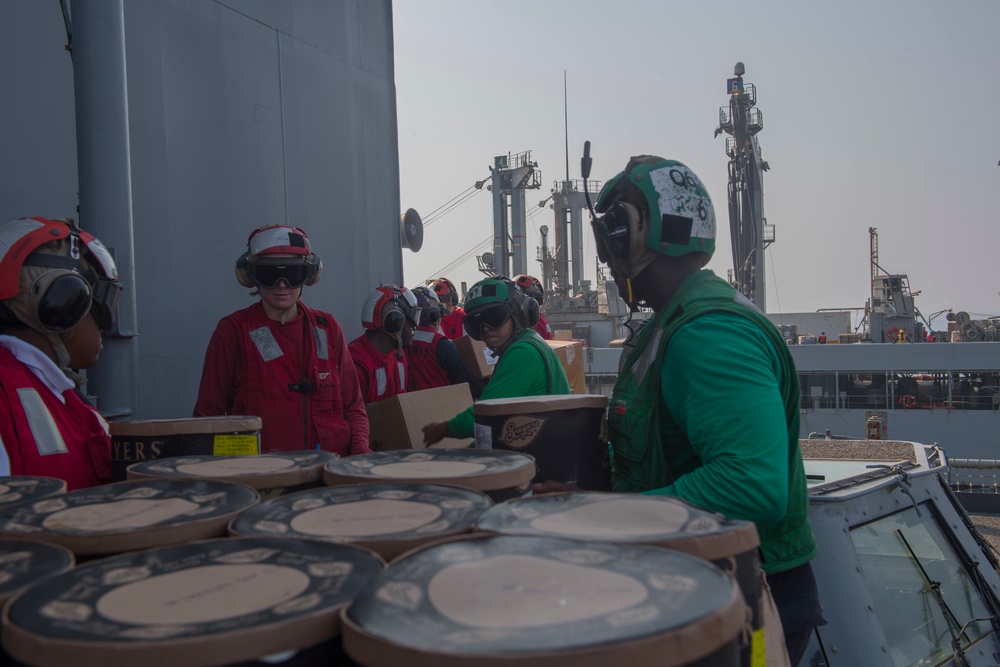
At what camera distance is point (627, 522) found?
56.1 inches

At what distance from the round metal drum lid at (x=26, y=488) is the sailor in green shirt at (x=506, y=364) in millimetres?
1744

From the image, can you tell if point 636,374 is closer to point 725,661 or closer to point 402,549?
point 402,549

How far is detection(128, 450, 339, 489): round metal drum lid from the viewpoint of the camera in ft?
6.07

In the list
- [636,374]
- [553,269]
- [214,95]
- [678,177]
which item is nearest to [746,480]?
[636,374]

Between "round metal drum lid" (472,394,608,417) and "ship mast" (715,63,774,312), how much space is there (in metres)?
33.5

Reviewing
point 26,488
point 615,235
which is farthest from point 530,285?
point 26,488

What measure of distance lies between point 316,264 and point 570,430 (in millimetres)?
2093

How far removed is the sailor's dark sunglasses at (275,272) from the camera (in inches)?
147

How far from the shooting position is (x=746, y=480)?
5.75 ft

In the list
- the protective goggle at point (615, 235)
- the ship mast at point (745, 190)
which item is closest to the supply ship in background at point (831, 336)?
the ship mast at point (745, 190)

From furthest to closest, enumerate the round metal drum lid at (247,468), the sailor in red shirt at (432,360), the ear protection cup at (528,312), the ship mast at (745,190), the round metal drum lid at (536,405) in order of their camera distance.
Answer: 1. the ship mast at (745,190)
2. the sailor in red shirt at (432,360)
3. the ear protection cup at (528,312)
4. the round metal drum lid at (536,405)
5. the round metal drum lid at (247,468)

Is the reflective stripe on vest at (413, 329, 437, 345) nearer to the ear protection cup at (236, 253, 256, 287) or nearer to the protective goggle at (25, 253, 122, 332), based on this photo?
the ear protection cup at (236, 253, 256, 287)

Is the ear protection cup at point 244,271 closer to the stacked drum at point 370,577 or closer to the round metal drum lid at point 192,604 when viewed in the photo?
the stacked drum at point 370,577

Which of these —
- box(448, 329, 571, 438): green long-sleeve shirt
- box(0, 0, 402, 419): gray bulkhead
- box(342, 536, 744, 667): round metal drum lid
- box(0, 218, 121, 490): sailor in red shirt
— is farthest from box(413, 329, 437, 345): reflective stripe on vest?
box(342, 536, 744, 667): round metal drum lid
